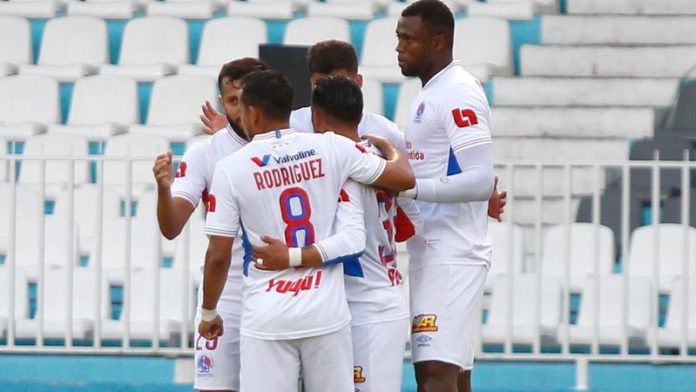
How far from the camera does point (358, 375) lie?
6246mm

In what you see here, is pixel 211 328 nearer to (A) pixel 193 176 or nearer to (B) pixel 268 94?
(A) pixel 193 176

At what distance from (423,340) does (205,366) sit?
0.85 m

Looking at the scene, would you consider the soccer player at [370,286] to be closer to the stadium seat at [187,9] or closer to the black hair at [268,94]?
the black hair at [268,94]

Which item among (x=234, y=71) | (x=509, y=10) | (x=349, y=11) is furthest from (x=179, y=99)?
(x=234, y=71)

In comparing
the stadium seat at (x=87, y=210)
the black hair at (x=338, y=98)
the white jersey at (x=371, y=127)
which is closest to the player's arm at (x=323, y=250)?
the black hair at (x=338, y=98)

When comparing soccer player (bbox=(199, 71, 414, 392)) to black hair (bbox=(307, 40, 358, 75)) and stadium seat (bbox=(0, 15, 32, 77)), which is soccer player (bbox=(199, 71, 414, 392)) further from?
stadium seat (bbox=(0, 15, 32, 77))

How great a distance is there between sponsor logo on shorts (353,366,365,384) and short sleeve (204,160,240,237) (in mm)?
703

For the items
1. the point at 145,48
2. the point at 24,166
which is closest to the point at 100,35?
the point at 145,48

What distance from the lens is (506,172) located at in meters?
9.06

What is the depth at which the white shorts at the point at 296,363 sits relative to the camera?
6051 millimetres

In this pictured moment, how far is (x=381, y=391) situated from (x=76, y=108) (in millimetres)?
7172

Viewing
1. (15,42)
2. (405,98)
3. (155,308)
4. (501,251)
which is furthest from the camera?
(15,42)

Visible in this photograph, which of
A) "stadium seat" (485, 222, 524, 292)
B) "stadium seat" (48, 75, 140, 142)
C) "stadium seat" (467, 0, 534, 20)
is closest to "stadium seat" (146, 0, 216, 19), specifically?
"stadium seat" (48, 75, 140, 142)

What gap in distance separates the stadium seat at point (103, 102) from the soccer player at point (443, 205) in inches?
250
